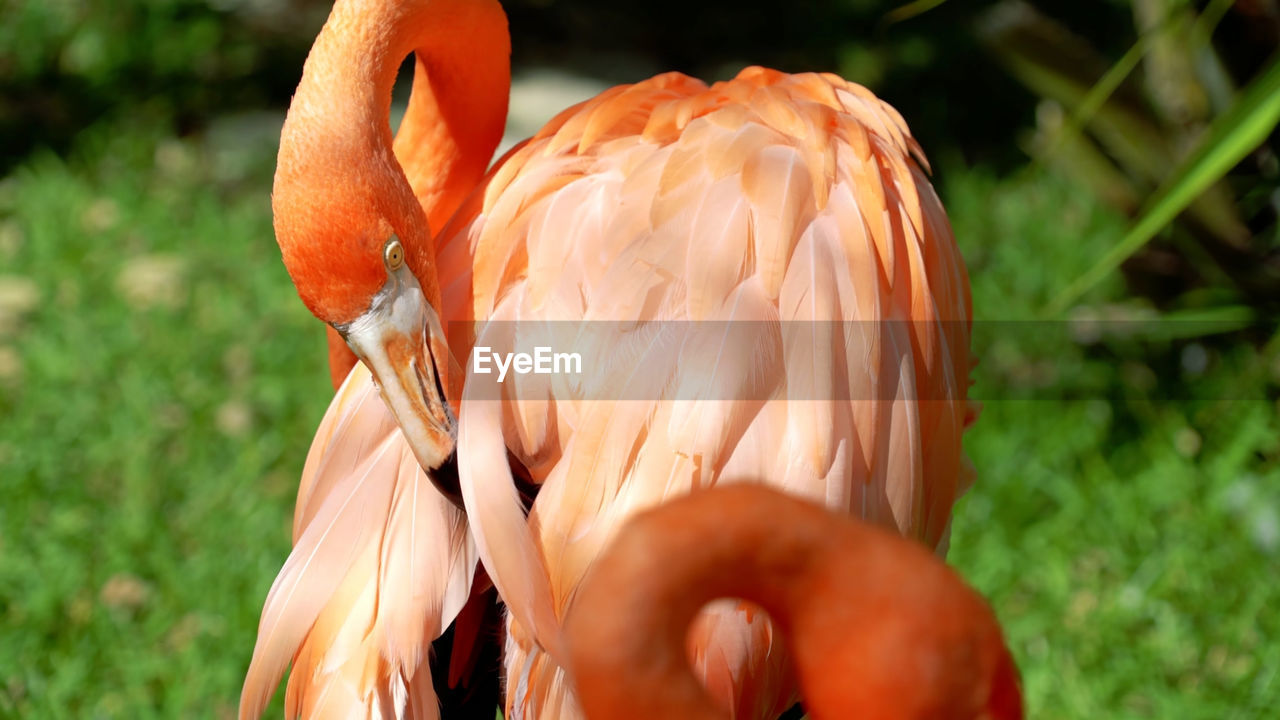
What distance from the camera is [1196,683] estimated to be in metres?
2.45

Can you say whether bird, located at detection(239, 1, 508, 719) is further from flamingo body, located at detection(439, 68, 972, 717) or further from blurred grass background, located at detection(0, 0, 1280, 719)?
blurred grass background, located at detection(0, 0, 1280, 719)

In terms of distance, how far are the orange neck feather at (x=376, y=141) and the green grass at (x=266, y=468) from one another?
3.68 feet

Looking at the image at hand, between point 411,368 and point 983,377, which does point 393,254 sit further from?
point 983,377

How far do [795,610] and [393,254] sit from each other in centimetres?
82

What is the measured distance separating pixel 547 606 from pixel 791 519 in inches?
22.5

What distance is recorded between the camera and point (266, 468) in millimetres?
3035

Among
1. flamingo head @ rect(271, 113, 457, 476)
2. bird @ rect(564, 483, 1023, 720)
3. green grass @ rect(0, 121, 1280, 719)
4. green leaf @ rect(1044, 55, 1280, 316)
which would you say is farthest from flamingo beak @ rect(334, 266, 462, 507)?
green leaf @ rect(1044, 55, 1280, 316)

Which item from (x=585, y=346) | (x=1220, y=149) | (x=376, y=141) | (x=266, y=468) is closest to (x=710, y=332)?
(x=585, y=346)

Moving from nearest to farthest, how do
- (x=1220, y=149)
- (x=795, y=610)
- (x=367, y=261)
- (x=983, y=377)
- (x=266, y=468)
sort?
(x=795, y=610)
(x=367, y=261)
(x=1220, y=149)
(x=266, y=468)
(x=983, y=377)

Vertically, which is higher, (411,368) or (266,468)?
(411,368)

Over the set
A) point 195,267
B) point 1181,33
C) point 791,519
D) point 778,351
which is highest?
point 791,519

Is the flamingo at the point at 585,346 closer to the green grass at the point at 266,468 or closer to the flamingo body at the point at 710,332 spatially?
the flamingo body at the point at 710,332

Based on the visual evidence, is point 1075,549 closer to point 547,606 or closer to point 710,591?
point 547,606

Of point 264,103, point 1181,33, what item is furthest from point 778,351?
point 264,103
